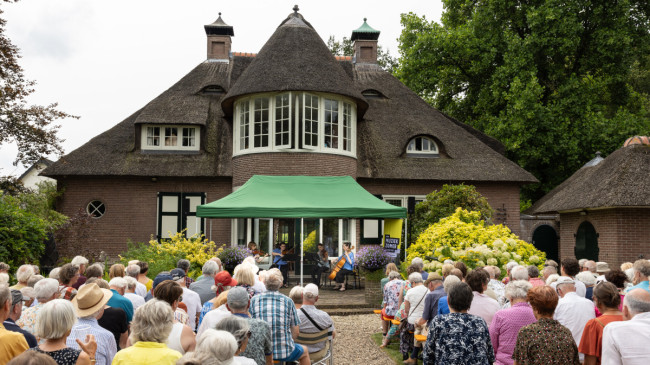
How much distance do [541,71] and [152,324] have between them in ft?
75.6

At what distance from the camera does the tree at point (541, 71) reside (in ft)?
68.9

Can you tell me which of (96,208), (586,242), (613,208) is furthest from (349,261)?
(96,208)

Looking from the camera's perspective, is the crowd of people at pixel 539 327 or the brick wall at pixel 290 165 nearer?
the crowd of people at pixel 539 327

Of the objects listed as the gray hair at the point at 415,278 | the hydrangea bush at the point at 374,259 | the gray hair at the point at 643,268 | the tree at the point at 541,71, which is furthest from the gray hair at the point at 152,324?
the tree at the point at 541,71

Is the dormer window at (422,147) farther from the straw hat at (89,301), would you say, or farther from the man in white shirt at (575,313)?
the straw hat at (89,301)

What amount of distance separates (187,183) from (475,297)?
1344 centimetres

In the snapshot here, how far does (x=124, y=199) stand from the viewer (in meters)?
17.4

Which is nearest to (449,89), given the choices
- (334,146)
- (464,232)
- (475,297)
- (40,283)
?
(334,146)

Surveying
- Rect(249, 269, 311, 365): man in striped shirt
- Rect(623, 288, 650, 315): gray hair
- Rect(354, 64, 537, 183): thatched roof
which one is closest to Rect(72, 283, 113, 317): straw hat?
Rect(249, 269, 311, 365): man in striped shirt

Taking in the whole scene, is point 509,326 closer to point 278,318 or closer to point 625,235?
point 278,318

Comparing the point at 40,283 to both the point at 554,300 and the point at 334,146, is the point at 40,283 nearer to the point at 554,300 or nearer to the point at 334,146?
the point at 554,300

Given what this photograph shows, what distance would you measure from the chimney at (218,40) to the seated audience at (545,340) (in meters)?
19.2

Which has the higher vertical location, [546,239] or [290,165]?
[290,165]

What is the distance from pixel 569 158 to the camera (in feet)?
70.1
